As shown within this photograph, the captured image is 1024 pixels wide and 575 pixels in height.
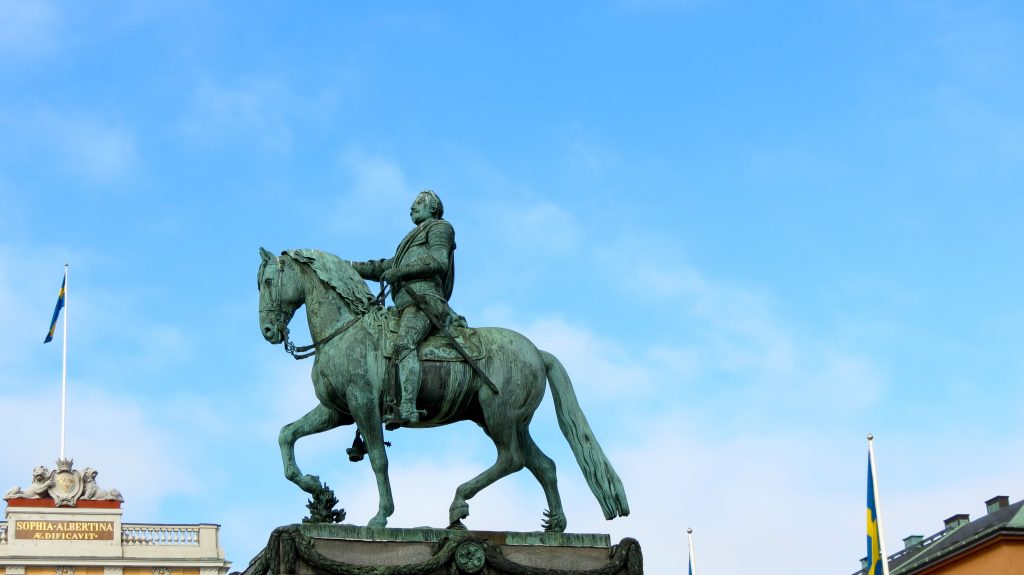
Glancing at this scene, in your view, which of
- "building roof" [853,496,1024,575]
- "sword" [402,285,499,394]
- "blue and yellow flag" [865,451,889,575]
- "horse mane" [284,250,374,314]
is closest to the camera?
"sword" [402,285,499,394]

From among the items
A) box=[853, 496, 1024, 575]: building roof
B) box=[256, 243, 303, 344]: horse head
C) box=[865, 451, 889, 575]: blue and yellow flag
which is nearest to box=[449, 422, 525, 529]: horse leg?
box=[256, 243, 303, 344]: horse head

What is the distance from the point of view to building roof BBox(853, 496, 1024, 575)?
1849 inches

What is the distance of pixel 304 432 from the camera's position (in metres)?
19.5

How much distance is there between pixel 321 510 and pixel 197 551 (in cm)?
5165

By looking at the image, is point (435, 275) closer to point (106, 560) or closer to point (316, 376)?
point (316, 376)

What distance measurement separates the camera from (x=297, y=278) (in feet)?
65.1

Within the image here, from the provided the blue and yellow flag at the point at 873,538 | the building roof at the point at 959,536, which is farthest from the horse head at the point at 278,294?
the building roof at the point at 959,536

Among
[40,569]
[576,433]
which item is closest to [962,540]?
[576,433]

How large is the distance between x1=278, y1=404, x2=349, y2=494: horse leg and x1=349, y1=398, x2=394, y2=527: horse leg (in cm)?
43

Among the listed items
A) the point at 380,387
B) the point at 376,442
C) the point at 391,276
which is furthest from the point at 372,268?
the point at 376,442

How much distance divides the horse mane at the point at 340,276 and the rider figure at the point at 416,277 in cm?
39

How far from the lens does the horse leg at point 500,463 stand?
19.4 metres

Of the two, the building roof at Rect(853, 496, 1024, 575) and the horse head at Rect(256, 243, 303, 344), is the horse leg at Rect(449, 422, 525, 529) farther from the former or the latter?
the building roof at Rect(853, 496, 1024, 575)

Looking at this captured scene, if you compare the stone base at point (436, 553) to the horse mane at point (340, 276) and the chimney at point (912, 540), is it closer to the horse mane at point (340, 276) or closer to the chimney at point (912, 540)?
the horse mane at point (340, 276)
